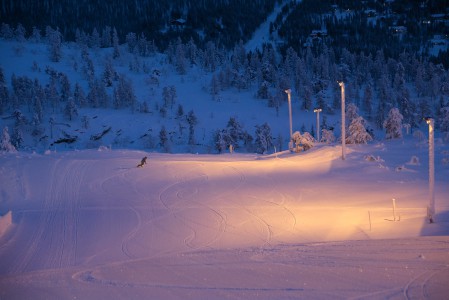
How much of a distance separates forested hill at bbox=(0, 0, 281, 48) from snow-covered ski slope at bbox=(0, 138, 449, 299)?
119 metres

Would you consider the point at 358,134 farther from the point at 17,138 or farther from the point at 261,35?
the point at 261,35

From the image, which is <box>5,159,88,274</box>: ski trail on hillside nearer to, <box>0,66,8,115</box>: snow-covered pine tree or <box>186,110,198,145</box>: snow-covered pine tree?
<box>186,110,198,145</box>: snow-covered pine tree

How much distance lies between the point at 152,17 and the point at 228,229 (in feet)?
547

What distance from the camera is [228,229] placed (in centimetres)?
1228

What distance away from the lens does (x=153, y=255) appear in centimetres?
998

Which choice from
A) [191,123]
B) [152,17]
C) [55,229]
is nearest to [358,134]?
[55,229]

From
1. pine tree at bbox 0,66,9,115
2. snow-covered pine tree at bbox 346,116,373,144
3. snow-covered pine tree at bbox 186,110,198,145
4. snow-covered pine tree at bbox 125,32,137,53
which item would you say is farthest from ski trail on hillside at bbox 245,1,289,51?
snow-covered pine tree at bbox 346,116,373,144

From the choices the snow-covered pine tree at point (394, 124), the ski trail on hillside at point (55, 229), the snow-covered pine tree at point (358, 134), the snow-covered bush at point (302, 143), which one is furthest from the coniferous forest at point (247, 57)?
the ski trail on hillside at point (55, 229)

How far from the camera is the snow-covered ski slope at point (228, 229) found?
711cm

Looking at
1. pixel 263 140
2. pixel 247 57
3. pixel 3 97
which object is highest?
pixel 247 57

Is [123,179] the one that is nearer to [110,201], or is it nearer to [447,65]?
[110,201]

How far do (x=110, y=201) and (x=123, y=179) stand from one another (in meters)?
4.26

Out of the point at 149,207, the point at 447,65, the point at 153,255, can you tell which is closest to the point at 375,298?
the point at 153,255

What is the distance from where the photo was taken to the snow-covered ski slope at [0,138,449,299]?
7.11 metres
